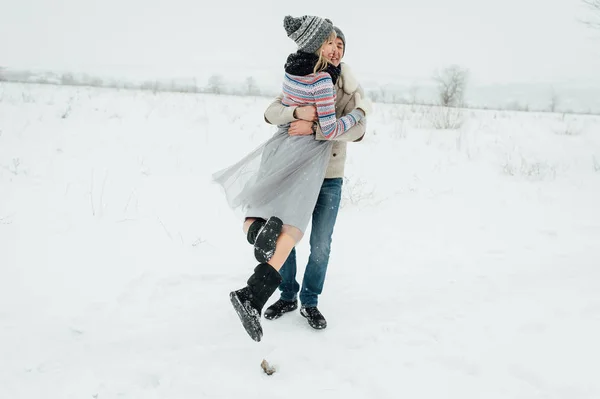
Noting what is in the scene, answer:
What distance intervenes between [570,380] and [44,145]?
756 cm

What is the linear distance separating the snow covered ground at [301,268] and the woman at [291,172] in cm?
58

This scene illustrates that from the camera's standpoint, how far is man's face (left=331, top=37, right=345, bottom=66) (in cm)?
230

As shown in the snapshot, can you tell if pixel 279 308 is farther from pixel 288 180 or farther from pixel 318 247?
pixel 288 180

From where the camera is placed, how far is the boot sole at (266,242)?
2070mm

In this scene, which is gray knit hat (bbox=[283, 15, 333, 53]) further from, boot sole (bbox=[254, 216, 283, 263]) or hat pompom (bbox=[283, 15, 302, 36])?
boot sole (bbox=[254, 216, 283, 263])

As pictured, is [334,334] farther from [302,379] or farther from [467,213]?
[467,213]

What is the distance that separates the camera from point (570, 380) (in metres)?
2.07

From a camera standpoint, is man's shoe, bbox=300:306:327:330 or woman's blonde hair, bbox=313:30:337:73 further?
man's shoe, bbox=300:306:327:330

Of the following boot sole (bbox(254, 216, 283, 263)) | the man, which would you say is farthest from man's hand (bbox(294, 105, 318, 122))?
boot sole (bbox(254, 216, 283, 263))

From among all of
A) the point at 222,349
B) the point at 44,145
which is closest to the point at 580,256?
the point at 222,349

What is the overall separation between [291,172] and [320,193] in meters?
0.28

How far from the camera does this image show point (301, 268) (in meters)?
3.54

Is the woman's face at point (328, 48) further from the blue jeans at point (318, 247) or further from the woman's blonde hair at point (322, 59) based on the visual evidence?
the blue jeans at point (318, 247)

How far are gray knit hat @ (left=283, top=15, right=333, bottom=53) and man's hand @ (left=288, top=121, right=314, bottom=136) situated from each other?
41cm
